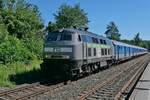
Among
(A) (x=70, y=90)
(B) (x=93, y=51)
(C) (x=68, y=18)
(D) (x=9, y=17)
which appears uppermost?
(C) (x=68, y=18)

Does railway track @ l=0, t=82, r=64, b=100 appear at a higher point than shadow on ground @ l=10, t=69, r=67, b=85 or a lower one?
lower

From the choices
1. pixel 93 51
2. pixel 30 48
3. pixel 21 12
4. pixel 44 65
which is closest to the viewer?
pixel 44 65

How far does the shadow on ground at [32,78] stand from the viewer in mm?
19250

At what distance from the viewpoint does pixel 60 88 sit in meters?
16.8

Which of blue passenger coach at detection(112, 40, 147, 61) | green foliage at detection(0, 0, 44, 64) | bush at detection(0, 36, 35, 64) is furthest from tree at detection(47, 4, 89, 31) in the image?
bush at detection(0, 36, 35, 64)

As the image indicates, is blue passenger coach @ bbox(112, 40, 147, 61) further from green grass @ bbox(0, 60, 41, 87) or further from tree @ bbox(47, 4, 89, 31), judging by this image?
tree @ bbox(47, 4, 89, 31)

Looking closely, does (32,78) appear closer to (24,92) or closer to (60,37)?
(60,37)

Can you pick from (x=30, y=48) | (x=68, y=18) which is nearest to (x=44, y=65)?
(x=30, y=48)

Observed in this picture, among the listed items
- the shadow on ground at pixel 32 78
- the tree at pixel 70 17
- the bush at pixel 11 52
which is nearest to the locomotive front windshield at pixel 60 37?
the shadow on ground at pixel 32 78

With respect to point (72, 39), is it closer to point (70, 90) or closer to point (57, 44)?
point (57, 44)

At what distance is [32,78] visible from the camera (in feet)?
68.4

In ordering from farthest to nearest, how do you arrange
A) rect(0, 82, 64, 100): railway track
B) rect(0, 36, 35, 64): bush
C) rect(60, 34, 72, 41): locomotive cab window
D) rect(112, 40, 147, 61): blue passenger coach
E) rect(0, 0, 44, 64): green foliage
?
rect(112, 40, 147, 61): blue passenger coach
rect(0, 0, 44, 64): green foliage
rect(0, 36, 35, 64): bush
rect(60, 34, 72, 41): locomotive cab window
rect(0, 82, 64, 100): railway track

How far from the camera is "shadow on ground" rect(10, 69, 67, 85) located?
1925 cm

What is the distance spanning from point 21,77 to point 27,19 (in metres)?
15.2
